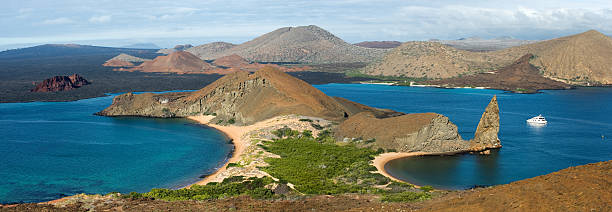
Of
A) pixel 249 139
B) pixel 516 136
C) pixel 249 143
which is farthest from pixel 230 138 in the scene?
pixel 516 136

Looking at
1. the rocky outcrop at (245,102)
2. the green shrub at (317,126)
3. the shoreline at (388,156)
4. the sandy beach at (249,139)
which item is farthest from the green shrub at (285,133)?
the shoreline at (388,156)

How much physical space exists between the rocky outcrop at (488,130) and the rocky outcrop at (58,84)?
5967 inches

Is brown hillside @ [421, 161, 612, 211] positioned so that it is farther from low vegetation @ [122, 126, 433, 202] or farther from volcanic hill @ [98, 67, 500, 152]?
→ volcanic hill @ [98, 67, 500, 152]

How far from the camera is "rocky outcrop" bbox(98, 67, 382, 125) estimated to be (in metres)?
94.3

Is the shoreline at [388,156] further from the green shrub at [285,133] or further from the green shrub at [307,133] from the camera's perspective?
the green shrub at [285,133]

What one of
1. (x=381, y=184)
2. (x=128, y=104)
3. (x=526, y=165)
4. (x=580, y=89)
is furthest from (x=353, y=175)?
(x=580, y=89)

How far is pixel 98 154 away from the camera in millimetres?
74125

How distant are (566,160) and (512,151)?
Answer: 7471 millimetres

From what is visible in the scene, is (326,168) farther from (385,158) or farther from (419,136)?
(419,136)

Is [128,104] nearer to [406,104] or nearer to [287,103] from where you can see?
[287,103]

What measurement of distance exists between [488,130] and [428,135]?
9965 mm

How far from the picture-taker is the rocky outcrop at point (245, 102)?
9431cm

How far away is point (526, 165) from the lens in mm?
64312

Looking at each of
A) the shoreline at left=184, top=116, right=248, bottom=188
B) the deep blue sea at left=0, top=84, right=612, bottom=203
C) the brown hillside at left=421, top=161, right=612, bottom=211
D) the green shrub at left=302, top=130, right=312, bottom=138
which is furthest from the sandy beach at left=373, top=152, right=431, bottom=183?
the brown hillside at left=421, top=161, right=612, bottom=211
